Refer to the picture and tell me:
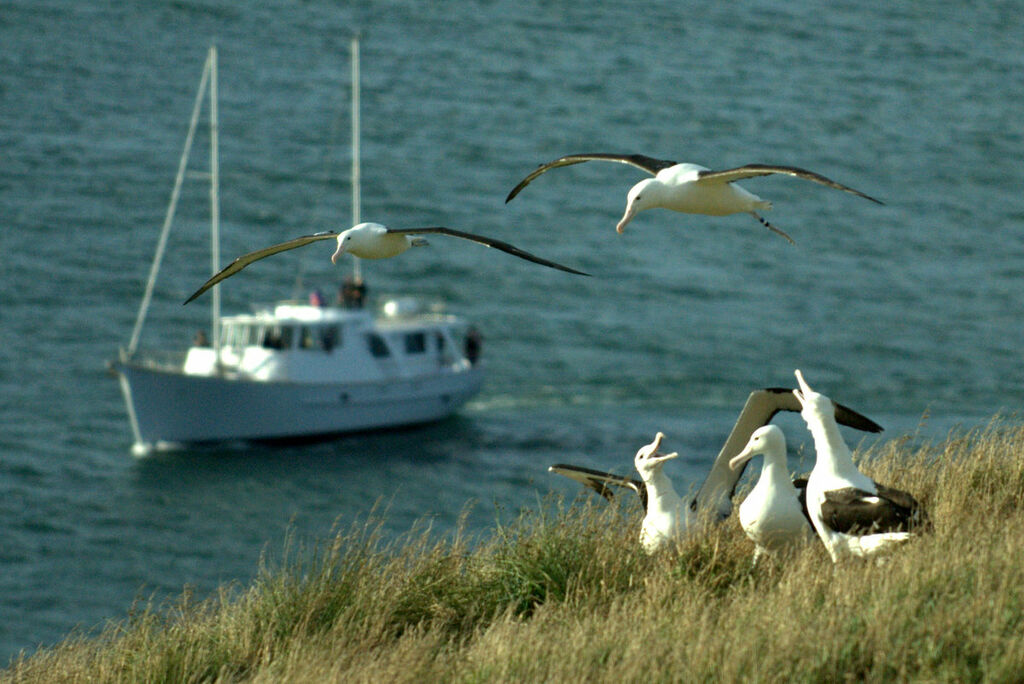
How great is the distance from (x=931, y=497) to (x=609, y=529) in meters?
1.70

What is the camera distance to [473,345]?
37.2m

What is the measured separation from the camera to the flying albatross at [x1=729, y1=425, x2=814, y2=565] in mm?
6395

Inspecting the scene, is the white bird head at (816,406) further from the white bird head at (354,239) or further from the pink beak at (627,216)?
the white bird head at (354,239)

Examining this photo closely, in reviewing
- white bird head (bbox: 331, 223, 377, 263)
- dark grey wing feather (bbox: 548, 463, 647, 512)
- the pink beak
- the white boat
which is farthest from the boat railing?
the pink beak

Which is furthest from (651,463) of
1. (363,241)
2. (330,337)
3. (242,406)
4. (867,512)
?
(242,406)

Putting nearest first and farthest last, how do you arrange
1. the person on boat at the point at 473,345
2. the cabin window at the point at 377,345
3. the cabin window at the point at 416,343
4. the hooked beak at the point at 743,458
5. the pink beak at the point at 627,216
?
the hooked beak at the point at 743,458, the pink beak at the point at 627,216, the cabin window at the point at 377,345, the person on boat at the point at 473,345, the cabin window at the point at 416,343

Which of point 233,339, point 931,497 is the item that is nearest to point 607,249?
point 233,339

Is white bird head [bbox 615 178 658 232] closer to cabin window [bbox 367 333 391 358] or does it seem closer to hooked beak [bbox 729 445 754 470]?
hooked beak [bbox 729 445 754 470]

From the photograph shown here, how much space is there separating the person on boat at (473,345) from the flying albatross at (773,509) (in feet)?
99.9

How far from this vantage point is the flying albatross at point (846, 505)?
20.0ft

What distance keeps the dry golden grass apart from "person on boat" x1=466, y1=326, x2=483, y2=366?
→ 28823 mm

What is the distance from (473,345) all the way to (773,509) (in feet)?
101

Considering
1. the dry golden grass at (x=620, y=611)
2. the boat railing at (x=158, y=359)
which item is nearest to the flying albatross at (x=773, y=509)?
the dry golden grass at (x=620, y=611)

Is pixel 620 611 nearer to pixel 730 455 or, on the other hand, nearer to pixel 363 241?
pixel 730 455
